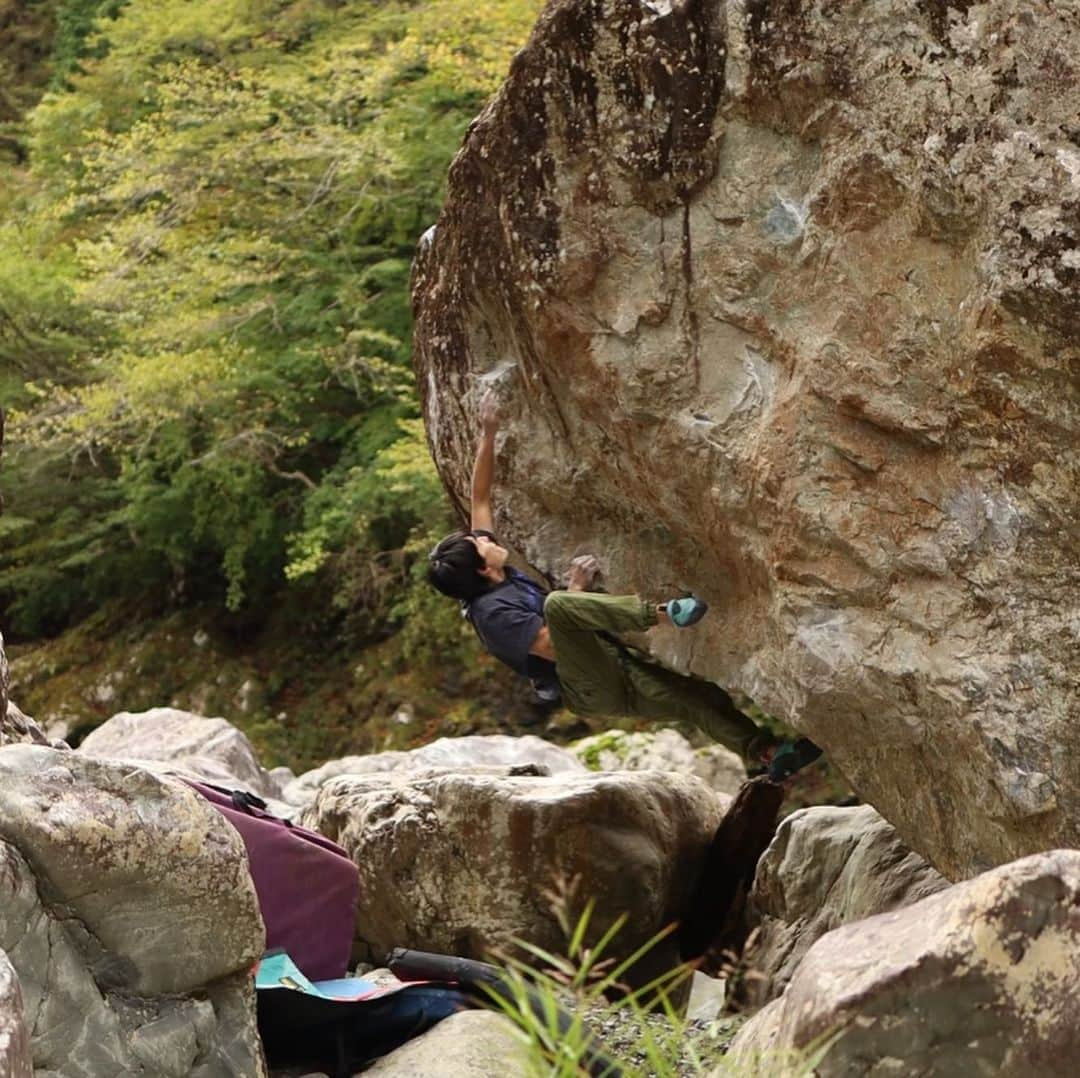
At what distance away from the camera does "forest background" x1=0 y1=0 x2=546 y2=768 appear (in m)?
16.5

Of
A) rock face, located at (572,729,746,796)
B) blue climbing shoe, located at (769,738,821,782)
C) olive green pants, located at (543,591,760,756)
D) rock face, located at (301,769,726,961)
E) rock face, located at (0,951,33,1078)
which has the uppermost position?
rock face, located at (0,951,33,1078)

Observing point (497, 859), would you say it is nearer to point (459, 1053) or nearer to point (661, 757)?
point (459, 1053)

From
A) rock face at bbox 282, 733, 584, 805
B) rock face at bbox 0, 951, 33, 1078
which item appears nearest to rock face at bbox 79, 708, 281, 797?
rock face at bbox 282, 733, 584, 805

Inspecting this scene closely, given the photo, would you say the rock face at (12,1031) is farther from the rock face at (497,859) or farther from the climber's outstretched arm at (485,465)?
the rock face at (497,859)

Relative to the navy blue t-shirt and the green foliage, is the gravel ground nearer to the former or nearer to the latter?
the navy blue t-shirt

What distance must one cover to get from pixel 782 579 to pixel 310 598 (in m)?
13.2

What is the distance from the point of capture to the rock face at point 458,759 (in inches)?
456

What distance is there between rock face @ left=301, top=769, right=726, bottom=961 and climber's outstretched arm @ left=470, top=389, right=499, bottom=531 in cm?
170

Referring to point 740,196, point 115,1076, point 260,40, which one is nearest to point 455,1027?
point 115,1076

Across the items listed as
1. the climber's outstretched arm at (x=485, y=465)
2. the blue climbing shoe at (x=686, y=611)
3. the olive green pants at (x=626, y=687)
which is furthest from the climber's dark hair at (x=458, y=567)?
the blue climbing shoe at (x=686, y=611)

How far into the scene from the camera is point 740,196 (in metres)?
6.19

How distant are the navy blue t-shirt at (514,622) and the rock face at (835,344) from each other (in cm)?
43

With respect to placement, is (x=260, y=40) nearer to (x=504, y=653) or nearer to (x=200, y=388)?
(x=200, y=388)

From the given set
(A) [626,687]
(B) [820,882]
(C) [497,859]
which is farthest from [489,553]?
(B) [820,882]
